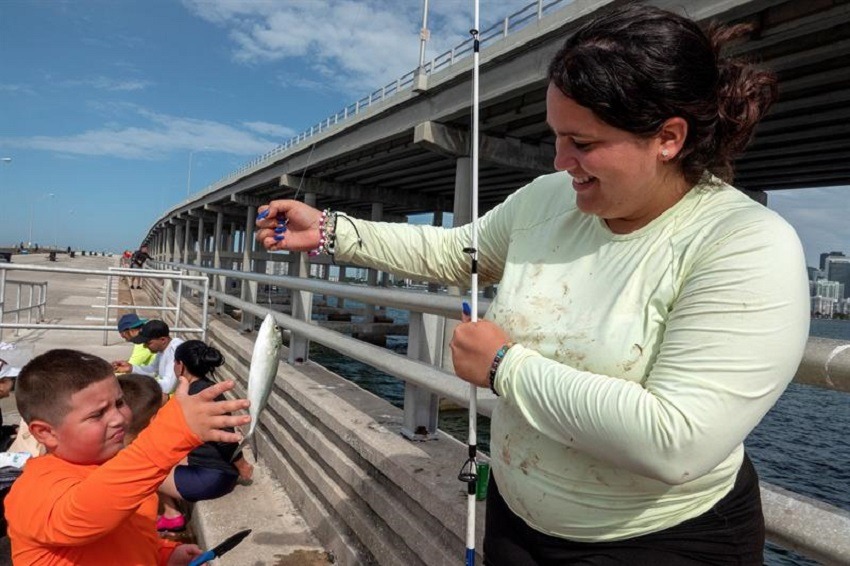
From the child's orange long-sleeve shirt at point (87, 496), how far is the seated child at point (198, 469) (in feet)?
4.21

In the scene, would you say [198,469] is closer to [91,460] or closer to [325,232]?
[91,460]

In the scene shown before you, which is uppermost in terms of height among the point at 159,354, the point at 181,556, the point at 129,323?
the point at 129,323

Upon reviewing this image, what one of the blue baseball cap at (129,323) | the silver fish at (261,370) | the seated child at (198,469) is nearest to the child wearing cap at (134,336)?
the blue baseball cap at (129,323)

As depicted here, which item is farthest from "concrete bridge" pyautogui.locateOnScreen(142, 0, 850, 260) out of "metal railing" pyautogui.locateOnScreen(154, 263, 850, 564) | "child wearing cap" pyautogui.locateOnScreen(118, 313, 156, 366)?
"child wearing cap" pyautogui.locateOnScreen(118, 313, 156, 366)

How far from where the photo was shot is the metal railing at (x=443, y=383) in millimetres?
1315

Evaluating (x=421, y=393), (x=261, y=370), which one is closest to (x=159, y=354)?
(x=421, y=393)

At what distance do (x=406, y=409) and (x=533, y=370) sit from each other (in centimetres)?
191

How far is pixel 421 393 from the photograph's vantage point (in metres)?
3.08

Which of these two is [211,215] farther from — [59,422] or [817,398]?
[59,422]

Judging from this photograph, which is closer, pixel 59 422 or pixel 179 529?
pixel 59 422

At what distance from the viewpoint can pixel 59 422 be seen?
2248mm

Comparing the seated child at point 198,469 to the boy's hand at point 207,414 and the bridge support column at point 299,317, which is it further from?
the boy's hand at point 207,414

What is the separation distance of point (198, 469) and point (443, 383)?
2025 millimetres

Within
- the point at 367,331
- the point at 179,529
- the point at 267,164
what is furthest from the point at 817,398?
the point at 267,164
